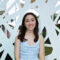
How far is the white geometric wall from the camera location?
7.37ft

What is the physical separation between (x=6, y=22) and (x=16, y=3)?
0.27 meters

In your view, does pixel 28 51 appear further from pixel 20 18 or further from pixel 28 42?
pixel 20 18

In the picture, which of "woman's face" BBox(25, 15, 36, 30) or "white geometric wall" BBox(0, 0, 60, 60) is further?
"white geometric wall" BBox(0, 0, 60, 60)

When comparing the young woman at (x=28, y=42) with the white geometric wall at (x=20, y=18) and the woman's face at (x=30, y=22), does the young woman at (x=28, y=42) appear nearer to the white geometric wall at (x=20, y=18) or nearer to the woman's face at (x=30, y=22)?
the woman's face at (x=30, y=22)

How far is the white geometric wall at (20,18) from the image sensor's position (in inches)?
88.4

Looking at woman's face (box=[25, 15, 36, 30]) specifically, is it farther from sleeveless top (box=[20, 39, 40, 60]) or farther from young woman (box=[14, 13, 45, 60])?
sleeveless top (box=[20, 39, 40, 60])

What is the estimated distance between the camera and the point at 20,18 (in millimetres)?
2256

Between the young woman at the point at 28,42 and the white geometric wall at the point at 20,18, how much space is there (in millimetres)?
297

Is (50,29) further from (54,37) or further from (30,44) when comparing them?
(30,44)

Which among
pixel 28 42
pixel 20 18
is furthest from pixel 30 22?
pixel 20 18

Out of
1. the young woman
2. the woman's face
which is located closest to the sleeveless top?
the young woman

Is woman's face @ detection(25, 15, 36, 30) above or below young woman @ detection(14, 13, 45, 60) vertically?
above

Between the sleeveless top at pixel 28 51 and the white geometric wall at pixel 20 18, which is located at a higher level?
the white geometric wall at pixel 20 18

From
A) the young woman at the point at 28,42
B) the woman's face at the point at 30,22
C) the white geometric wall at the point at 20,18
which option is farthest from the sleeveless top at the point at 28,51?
the white geometric wall at the point at 20,18
